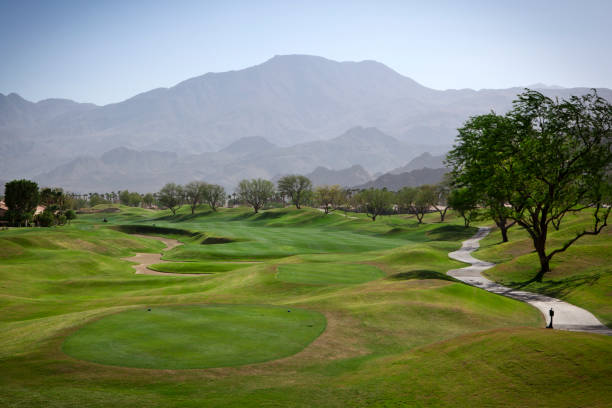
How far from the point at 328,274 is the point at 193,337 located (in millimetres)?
24417

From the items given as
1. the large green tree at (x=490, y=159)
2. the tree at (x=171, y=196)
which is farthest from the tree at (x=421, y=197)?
the tree at (x=171, y=196)

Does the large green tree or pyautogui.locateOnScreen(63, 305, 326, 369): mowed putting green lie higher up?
the large green tree

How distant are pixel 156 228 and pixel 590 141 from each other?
104273 millimetres

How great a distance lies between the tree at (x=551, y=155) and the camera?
34031 millimetres

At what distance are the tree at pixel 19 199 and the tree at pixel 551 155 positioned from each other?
101082 millimetres

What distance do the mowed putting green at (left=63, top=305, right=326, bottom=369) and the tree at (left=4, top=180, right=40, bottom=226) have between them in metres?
90.7

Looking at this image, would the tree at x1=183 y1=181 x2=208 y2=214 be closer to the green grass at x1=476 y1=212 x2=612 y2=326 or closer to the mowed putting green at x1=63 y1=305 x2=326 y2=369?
the green grass at x1=476 y1=212 x2=612 y2=326

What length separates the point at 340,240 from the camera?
88.1m

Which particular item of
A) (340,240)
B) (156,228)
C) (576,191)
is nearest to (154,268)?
(340,240)

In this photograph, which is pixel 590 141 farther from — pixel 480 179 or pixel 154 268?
pixel 154 268

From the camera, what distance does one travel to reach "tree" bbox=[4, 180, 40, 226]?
3669 inches

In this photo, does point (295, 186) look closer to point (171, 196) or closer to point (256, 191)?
point (256, 191)

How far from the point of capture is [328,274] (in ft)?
137

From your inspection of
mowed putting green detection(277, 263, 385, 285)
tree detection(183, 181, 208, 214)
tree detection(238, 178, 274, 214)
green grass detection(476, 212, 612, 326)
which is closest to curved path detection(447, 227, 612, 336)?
green grass detection(476, 212, 612, 326)
